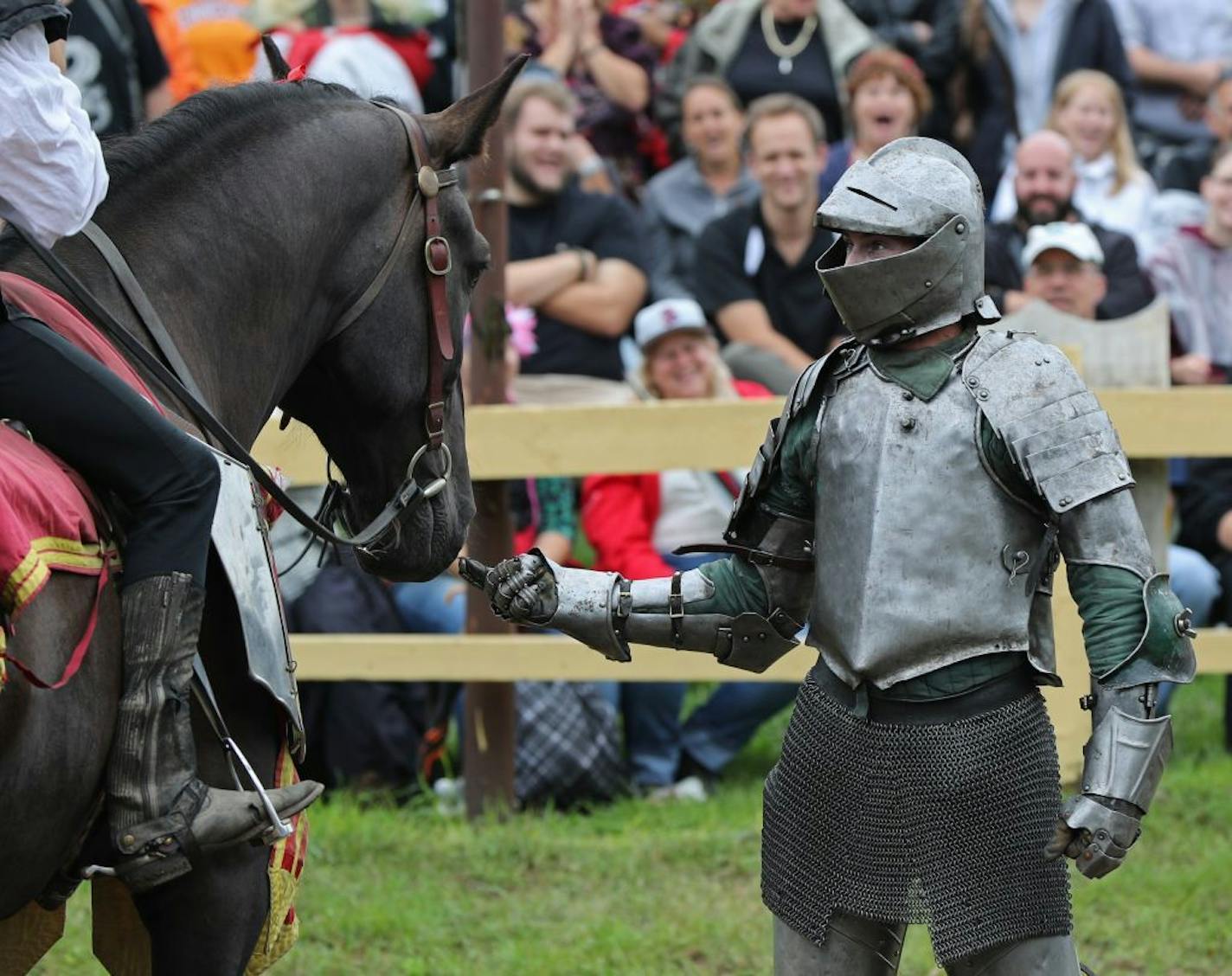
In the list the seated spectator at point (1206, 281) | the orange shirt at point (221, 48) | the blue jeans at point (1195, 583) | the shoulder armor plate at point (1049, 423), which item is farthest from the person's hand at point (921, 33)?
the shoulder armor plate at point (1049, 423)

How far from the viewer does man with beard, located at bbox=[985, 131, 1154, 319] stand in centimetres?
765

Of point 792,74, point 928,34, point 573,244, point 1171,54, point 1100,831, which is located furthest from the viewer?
point 1171,54

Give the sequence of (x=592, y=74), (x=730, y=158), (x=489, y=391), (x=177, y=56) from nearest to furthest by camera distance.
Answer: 1. (x=489, y=391)
2. (x=730, y=158)
3. (x=177, y=56)
4. (x=592, y=74)

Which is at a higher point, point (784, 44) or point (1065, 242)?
point (784, 44)

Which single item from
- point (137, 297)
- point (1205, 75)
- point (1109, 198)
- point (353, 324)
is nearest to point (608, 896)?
point (353, 324)

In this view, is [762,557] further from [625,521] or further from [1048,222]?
[1048,222]

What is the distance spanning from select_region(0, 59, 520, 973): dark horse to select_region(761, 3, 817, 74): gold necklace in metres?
5.81

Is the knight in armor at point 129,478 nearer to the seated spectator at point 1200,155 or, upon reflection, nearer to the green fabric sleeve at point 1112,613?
the green fabric sleeve at point 1112,613

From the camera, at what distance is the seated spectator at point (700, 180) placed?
→ 8.58m

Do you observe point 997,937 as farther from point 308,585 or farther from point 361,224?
point 308,585

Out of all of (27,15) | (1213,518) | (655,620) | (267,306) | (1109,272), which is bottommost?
(1213,518)

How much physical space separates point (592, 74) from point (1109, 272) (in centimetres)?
293

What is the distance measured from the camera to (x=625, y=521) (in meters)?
6.91

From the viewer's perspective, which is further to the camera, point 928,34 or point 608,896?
point 928,34
